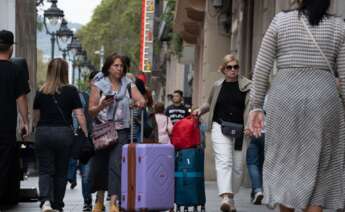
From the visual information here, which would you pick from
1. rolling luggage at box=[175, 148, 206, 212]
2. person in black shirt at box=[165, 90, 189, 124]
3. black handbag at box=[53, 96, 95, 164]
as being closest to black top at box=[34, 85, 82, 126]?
black handbag at box=[53, 96, 95, 164]

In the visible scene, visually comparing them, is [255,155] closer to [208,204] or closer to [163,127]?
[208,204]

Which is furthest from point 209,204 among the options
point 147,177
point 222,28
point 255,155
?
point 222,28

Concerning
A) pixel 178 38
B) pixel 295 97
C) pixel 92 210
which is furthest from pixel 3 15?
pixel 178 38

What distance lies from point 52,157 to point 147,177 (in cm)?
110

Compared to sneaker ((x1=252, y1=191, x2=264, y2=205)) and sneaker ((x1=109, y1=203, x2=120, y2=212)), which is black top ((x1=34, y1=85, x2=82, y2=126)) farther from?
sneaker ((x1=252, y1=191, x2=264, y2=205))

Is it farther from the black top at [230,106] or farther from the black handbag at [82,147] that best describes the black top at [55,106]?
the black top at [230,106]

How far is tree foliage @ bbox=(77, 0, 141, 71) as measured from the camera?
86750 millimetres

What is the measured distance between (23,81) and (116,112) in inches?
56.4

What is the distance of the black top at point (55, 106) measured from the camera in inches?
504

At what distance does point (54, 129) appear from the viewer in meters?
12.7

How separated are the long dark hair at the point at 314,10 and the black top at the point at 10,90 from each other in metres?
4.47

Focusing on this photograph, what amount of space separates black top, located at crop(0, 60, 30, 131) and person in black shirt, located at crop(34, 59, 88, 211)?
2.75ft

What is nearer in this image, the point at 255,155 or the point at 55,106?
the point at 55,106

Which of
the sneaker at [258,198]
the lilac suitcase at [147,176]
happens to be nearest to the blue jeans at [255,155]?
the sneaker at [258,198]
